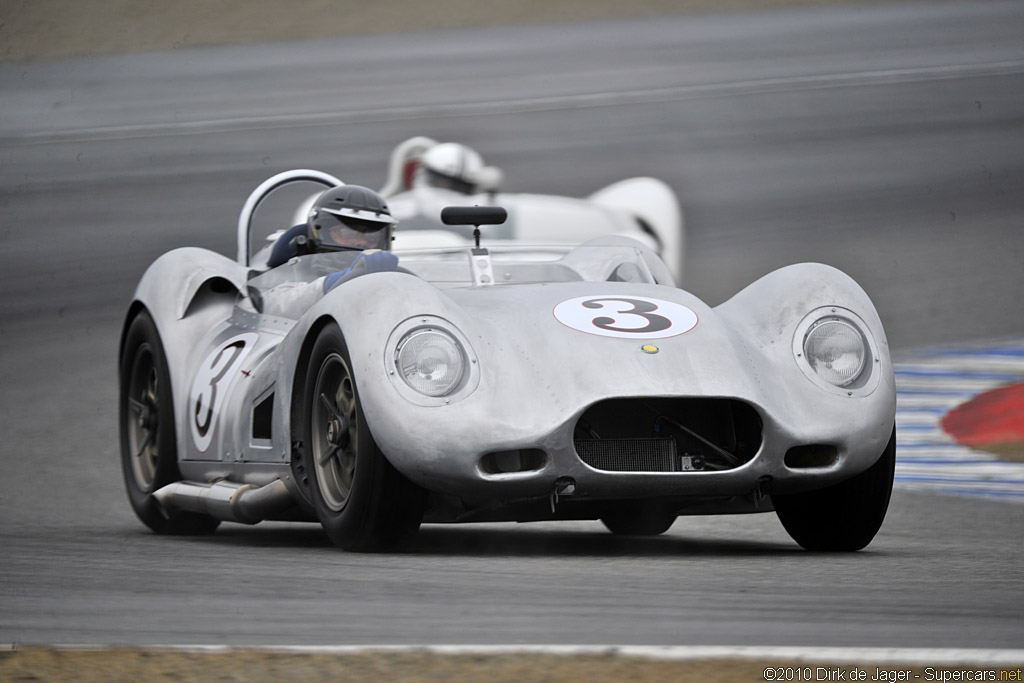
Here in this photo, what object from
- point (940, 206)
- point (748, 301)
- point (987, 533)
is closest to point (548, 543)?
point (748, 301)

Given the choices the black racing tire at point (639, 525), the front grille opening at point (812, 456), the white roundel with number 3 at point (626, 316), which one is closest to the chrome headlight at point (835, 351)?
the front grille opening at point (812, 456)

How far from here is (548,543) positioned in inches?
245

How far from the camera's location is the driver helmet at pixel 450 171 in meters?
12.5

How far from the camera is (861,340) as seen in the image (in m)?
5.55

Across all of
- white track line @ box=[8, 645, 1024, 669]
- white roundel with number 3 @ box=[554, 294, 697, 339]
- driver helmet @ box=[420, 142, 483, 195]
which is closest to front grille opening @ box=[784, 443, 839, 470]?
white roundel with number 3 @ box=[554, 294, 697, 339]

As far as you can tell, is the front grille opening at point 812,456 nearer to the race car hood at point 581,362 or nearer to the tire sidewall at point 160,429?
the race car hood at point 581,362

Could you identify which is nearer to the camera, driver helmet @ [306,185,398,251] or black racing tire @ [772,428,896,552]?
black racing tire @ [772,428,896,552]

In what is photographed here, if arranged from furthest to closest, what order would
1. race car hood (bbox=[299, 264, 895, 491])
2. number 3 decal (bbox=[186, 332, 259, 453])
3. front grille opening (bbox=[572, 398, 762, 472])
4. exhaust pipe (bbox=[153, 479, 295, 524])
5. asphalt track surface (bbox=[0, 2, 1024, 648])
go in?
1. number 3 decal (bbox=[186, 332, 259, 453])
2. exhaust pipe (bbox=[153, 479, 295, 524])
3. front grille opening (bbox=[572, 398, 762, 472])
4. race car hood (bbox=[299, 264, 895, 491])
5. asphalt track surface (bbox=[0, 2, 1024, 648])

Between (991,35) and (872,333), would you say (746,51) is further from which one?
(872,333)

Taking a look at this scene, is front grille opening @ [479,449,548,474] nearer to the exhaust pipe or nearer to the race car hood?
the race car hood

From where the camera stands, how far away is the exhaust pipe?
5.78 m

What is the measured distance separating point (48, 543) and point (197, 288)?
4.95ft

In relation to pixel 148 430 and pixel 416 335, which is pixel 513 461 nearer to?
pixel 416 335

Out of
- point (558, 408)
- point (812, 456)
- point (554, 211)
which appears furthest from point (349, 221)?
point (554, 211)
